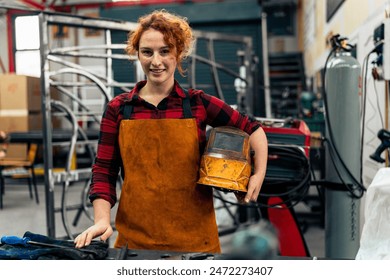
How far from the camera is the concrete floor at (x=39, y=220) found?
3535 mm

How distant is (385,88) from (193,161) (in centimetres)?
132

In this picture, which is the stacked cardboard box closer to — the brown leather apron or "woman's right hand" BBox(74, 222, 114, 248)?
the brown leather apron

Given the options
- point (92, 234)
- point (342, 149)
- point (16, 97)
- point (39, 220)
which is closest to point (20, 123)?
point (16, 97)

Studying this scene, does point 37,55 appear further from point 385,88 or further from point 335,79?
point 385,88

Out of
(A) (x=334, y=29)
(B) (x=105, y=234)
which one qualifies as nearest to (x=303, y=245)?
(B) (x=105, y=234)

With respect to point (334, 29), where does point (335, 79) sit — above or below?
below

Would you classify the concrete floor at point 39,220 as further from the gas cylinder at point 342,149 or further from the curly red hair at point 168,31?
the curly red hair at point 168,31

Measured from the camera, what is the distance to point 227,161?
1.20 meters

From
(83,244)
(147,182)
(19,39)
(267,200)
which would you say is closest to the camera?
(83,244)

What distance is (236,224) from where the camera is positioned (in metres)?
3.85

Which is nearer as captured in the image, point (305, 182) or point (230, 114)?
point (230, 114)

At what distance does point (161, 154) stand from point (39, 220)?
134 inches

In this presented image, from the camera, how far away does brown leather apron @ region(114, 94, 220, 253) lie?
52.6 inches

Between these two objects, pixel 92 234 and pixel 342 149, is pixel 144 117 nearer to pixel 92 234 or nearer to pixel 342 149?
pixel 92 234
